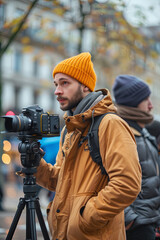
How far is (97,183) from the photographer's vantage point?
2693 millimetres

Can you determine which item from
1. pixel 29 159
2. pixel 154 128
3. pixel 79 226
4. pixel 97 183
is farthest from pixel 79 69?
pixel 154 128

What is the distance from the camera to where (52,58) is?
3997 centimetres

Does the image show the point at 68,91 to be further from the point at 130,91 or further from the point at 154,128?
the point at 154,128

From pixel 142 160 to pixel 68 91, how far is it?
1024mm

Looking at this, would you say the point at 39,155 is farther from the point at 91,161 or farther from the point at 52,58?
the point at 52,58

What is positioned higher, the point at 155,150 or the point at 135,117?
the point at 135,117

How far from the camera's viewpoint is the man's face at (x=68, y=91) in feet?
9.77

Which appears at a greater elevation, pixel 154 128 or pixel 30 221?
pixel 154 128

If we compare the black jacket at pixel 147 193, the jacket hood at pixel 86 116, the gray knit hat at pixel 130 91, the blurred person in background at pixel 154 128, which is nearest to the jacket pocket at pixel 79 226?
the jacket hood at pixel 86 116

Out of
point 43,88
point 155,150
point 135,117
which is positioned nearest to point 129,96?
point 135,117

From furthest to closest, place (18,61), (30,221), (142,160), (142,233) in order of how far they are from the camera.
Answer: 1. (18,61)
2. (142,160)
3. (142,233)
4. (30,221)

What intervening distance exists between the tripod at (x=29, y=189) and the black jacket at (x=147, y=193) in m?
0.83

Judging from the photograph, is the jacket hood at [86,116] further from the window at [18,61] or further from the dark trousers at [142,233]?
the window at [18,61]

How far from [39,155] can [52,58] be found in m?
37.5
